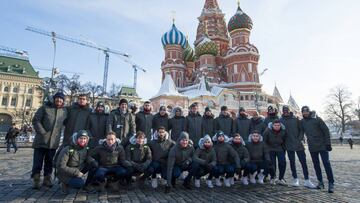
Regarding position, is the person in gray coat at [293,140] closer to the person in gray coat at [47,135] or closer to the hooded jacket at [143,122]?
the hooded jacket at [143,122]

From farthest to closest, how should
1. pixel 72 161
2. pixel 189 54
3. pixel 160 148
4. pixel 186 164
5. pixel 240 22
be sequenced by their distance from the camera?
pixel 189 54 → pixel 240 22 → pixel 160 148 → pixel 186 164 → pixel 72 161

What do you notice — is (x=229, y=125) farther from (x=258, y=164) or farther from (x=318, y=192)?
(x=318, y=192)

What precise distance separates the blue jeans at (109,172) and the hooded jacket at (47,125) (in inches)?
53.2

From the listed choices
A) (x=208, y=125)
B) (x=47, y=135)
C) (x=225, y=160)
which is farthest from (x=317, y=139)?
(x=47, y=135)

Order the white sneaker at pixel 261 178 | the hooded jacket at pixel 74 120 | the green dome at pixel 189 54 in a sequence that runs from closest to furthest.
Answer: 1. the hooded jacket at pixel 74 120
2. the white sneaker at pixel 261 178
3. the green dome at pixel 189 54

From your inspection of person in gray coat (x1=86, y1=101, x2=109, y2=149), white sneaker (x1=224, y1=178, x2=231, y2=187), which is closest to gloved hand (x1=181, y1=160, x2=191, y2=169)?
white sneaker (x1=224, y1=178, x2=231, y2=187)

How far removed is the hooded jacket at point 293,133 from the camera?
20.9 ft

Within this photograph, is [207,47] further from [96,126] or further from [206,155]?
[206,155]

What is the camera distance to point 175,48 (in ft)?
145

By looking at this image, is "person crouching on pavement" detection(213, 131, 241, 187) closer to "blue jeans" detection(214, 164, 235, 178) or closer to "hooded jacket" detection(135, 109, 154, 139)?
"blue jeans" detection(214, 164, 235, 178)

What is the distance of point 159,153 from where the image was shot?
5867 millimetres

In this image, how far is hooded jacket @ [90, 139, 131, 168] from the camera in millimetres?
5312

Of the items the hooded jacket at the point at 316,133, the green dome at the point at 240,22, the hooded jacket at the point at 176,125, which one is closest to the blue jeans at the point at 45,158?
the hooded jacket at the point at 176,125

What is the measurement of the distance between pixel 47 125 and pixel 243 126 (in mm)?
5293
